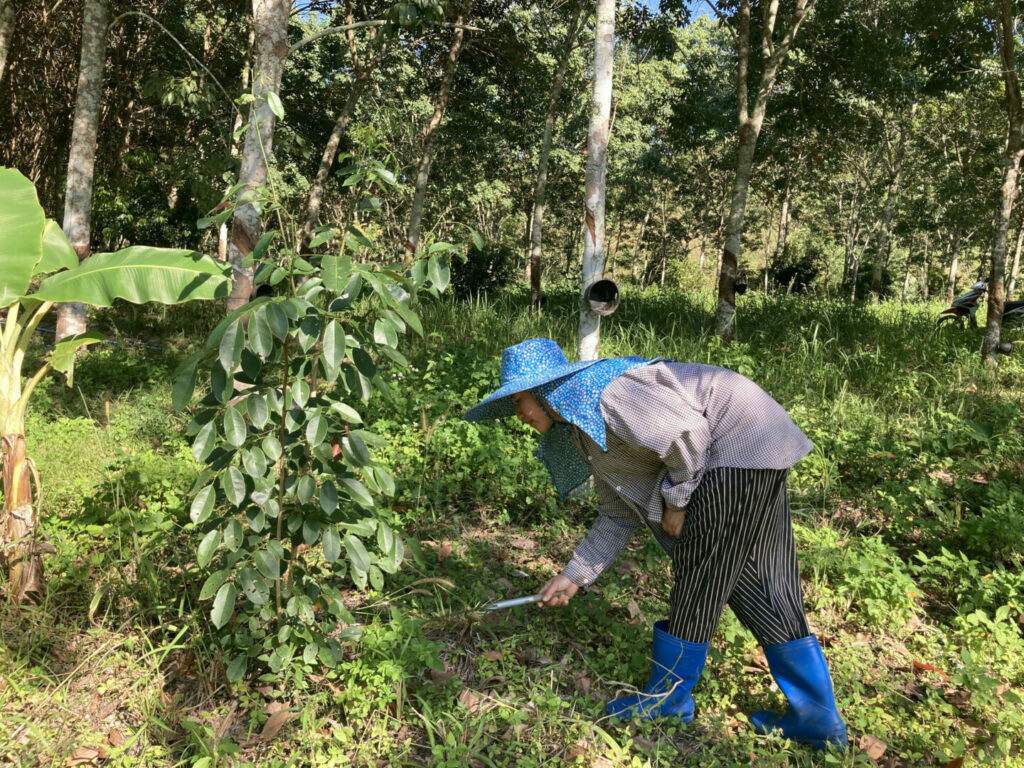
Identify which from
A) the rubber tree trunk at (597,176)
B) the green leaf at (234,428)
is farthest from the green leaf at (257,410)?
the rubber tree trunk at (597,176)

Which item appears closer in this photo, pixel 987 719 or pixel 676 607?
pixel 676 607

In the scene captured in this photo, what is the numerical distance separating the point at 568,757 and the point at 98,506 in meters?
2.38

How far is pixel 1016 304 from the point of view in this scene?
28.9ft

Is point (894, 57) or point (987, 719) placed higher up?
point (894, 57)

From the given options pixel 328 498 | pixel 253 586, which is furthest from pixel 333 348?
pixel 253 586

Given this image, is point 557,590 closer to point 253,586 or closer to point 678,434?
point 678,434

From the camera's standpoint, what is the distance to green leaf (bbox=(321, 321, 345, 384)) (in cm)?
170

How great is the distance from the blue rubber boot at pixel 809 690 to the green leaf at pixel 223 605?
5.74 feet

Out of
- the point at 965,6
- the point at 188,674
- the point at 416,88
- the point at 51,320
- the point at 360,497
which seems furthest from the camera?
the point at 416,88

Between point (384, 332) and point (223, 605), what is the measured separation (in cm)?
100

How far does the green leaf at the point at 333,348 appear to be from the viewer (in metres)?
1.70

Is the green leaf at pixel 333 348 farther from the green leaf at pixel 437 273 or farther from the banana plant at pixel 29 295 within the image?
the banana plant at pixel 29 295

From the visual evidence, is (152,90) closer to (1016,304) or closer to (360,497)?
(360,497)

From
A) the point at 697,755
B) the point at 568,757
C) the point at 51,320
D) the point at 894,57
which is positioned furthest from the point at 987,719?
the point at 51,320
